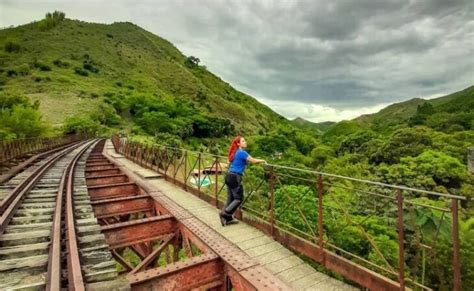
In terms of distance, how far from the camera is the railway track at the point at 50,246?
321 centimetres

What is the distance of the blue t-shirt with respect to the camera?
5531 millimetres

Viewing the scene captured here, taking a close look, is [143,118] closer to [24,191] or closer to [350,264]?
[24,191]

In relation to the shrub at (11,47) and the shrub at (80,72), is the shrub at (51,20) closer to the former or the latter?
the shrub at (11,47)

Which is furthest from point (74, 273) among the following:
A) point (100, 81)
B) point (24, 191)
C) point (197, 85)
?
point (197, 85)

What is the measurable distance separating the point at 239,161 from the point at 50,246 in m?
3.36

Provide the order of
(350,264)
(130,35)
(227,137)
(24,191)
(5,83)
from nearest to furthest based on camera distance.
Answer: (350,264) < (24,191) < (5,83) < (227,137) < (130,35)

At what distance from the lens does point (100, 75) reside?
267 ft

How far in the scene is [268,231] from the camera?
5277 millimetres

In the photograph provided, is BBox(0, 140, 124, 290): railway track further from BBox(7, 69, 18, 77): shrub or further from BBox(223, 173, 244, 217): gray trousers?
BBox(7, 69, 18, 77): shrub

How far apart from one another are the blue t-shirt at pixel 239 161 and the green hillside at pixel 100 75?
160 feet

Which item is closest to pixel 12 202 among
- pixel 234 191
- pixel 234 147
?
pixel 234 191

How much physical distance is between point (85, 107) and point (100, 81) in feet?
89.9

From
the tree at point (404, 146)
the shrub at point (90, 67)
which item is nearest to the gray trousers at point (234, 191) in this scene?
the tree at point (404, 146)

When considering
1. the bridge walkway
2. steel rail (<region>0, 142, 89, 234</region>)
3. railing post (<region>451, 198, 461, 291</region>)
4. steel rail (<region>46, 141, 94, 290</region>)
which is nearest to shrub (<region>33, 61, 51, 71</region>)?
steel rail (<region>0, 142, 89, 234</region>)
